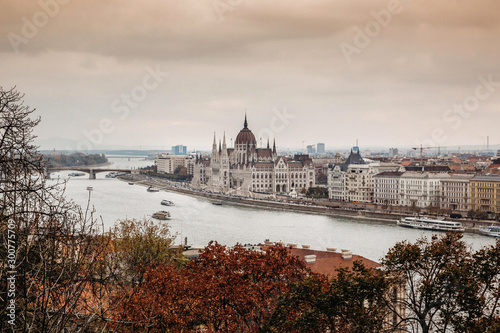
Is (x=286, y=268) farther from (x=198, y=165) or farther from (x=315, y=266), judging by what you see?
(x=198, y=165)

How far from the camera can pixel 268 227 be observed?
83.5 feet

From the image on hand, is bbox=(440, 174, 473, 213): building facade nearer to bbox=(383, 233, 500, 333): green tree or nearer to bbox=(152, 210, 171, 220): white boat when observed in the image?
bbox=(152, 210, 171, 220): white boat

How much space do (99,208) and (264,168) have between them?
71.3 ft

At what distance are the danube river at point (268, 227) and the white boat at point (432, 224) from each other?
0.62 meters

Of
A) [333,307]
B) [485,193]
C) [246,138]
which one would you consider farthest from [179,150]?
[333,307]

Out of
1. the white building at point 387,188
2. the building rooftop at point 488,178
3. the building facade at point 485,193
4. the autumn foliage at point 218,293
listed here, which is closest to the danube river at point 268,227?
the building facade at point 485,193

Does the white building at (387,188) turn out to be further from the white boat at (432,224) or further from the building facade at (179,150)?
the building facade at (179,150)

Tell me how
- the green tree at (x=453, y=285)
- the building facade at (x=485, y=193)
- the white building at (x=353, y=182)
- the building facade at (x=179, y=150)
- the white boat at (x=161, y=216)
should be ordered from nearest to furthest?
the green tree at (x=453, y=285) < the white boat at (x=161, y=216) < the building facade at (x=485, y=193) < the white building at (x=353, y=182) < the building facade at (x=179, y=150)

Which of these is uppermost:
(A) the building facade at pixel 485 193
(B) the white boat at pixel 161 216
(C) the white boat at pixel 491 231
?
(A) the building facade at pixel 485 193

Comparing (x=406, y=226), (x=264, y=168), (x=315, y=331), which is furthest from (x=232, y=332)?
(x=264, y=168)

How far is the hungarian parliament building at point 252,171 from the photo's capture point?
48562 mm

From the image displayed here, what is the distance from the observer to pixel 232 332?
19.2 feet

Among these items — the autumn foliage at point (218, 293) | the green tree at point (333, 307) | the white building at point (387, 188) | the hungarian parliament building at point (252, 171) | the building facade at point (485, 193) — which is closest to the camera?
the green tree at point (333, 307)

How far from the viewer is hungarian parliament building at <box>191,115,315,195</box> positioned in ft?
159
